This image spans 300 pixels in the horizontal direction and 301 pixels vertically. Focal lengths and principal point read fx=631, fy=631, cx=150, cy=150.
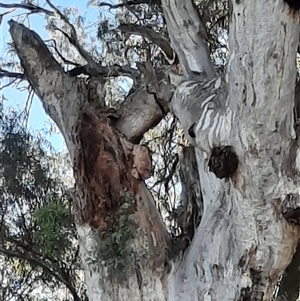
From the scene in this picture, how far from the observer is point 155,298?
3.33 meters

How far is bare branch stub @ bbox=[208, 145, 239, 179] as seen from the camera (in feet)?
9.21

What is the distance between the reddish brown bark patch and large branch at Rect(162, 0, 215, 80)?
59cm

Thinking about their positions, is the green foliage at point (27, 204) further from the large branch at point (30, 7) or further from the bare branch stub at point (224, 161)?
the bare branch stub at point (224, 161)

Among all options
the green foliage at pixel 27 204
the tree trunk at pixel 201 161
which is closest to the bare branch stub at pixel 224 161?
the tree trunk at pixel 201 161

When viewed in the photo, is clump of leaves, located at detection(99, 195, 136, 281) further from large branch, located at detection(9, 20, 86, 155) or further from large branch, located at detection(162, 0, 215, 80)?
large branch, located at detection(162, 0, 215, 80)

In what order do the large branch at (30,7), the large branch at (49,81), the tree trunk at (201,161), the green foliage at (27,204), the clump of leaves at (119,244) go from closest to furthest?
the tree trunk at (201,161)
the clump of leaves at (119,244)
the large branch at (49,81)
the large branch at (30,7)
the green foliage at (27,204)

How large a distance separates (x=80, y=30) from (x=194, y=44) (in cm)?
218

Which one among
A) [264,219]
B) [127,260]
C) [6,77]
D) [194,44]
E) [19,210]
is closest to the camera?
[264,219]

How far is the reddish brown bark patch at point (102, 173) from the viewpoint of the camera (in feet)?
11.1

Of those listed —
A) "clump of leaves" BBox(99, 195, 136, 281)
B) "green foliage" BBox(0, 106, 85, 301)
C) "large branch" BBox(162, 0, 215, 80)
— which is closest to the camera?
"clump of leaves" BBox(99, 195, 136, 281)

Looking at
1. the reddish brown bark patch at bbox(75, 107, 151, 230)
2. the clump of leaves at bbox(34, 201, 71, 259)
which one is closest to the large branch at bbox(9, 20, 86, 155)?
the reddish brown bark patch at bbox(75, 107, 151, 230)

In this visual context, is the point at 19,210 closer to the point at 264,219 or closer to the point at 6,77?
the point at 6,77

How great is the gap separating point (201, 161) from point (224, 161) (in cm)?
61

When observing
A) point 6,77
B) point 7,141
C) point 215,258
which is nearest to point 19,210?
point 7,141
